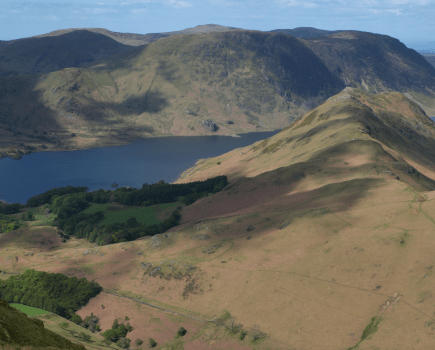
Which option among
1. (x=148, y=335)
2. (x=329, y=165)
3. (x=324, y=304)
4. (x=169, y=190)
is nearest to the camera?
(x=324, y=304)

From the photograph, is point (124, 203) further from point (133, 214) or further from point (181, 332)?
point (181, 332)

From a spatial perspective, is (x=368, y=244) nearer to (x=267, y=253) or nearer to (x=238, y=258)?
(x=267, y=253)

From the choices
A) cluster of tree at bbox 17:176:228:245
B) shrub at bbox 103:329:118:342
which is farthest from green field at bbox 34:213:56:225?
shrub at bbox 103:329:118:342

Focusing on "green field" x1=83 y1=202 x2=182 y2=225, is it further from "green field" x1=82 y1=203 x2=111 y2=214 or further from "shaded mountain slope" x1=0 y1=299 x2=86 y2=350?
"shaded mountain slope" x1=0 y1=299 x2=86 y2=350

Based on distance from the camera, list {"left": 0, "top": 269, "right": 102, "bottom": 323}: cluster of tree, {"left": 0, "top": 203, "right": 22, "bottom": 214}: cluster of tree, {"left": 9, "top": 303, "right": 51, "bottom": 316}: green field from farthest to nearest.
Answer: {"left": 0, "top": 203, "right": 22, "bottom": 214}: cluster of tree → {"left": 0, "top": 269, "right": 102, "bottom": 323}: cluster of tree → {"left": 9, "top": 303, "right": 51, "bottom": 316}: green field

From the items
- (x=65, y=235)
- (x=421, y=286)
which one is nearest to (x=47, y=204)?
Result: (x=65, y=235)

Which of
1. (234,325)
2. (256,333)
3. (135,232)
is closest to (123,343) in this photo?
(234,325)
